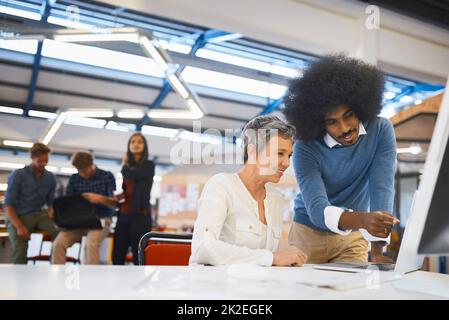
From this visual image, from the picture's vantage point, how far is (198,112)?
517 cm

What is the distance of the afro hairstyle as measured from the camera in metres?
1.97

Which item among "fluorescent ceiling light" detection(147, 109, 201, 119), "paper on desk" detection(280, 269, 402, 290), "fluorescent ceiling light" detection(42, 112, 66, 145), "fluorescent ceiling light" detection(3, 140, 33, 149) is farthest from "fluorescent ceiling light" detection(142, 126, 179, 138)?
"paper on desk" detection(280, 269, 402, 290)

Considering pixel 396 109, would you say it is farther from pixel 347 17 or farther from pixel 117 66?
pixel 117 66

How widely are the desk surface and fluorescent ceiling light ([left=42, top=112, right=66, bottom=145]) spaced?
327 centimetres

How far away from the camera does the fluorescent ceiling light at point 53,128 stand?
12.8 ft

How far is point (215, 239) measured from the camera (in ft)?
4.00

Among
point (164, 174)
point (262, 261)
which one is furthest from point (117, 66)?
point (262, 261)

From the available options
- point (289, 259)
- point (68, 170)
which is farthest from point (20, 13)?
point (289, 259)

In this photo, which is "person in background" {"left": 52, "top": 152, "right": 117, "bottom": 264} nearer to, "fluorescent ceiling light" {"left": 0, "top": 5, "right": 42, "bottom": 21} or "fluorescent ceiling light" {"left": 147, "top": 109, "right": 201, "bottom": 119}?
"fluorescent ceiling light" {"left": 0, "top": 5, "right": 42, "bottom": 21}

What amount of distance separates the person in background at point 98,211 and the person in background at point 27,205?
108 mm

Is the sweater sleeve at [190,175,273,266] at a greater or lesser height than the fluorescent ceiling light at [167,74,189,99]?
lesser

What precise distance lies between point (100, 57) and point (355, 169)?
3866 millimetres

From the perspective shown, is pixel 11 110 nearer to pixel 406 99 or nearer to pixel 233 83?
pixel 233 83

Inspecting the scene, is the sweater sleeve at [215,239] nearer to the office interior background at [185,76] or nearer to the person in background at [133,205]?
the office interior background at [185,76]
